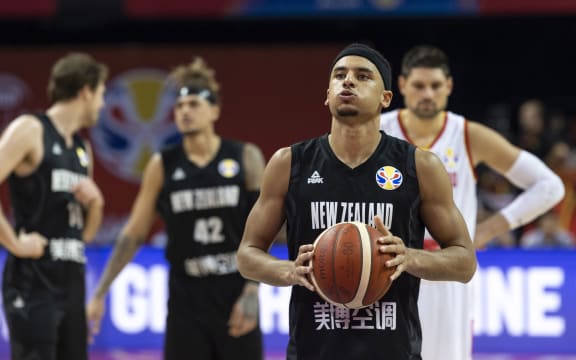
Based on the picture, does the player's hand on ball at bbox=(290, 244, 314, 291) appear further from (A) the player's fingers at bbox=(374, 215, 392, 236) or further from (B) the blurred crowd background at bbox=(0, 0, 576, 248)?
(B) the blurred crowd background at bbox=(0, 0, 576, 248)

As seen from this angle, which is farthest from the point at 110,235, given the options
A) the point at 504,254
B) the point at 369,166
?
the point at 369,166

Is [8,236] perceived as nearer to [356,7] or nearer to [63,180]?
[63,180]

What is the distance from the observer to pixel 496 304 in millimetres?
9680

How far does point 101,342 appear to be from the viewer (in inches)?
394

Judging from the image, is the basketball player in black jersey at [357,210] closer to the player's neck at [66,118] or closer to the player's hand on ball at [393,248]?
the player's hand on ball at [393,248]

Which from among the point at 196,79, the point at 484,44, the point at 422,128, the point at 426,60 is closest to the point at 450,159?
the point at 422,128

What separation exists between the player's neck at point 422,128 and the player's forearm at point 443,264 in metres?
1.79

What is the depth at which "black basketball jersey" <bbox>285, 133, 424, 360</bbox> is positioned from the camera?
163 inches

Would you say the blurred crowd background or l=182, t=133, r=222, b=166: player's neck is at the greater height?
the blurred crowd background

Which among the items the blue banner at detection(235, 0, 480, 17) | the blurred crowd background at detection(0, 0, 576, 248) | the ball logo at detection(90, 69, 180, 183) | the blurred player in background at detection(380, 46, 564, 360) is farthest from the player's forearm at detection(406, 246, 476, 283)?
the ball logo at detection(90, 69, 180, 183)

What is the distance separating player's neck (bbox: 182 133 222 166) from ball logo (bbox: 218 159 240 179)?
0.09m

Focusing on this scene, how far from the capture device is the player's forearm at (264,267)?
13.4ft

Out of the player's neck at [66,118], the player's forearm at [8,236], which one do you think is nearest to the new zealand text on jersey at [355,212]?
the player's forearm at [8,236]

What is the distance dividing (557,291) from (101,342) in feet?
13.6
